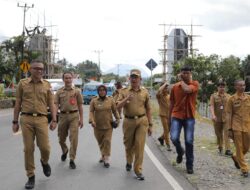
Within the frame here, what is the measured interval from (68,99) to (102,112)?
0.77 metres

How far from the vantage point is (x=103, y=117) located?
34.7 ft

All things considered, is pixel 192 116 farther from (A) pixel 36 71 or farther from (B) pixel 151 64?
(B) pixel 151 64

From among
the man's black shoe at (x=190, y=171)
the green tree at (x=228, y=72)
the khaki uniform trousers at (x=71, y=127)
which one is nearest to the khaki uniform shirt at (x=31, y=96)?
the khaki uniform trousers at (x=71, y=127)

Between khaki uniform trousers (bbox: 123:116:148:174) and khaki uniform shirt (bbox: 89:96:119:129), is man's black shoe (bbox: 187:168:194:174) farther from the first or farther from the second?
khaki uniform shirt (bbox: 89:96:119:129)

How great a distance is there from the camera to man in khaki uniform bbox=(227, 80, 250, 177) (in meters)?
9.40

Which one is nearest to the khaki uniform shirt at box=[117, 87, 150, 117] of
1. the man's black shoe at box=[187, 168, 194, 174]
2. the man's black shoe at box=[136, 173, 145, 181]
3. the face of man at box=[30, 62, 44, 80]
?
the man's black shoe at box=[136, 173, 145, 181]

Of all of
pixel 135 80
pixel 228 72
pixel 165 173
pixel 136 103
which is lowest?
pixel 165 173

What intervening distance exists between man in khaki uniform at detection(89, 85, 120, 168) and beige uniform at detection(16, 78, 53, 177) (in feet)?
8.01

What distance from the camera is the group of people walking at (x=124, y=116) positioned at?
8062 millimetres

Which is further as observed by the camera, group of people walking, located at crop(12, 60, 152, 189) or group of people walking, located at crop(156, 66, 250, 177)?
group of people walking, located at crop(156, 66, 250, 177)

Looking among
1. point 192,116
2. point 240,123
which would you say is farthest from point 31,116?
point 240,123

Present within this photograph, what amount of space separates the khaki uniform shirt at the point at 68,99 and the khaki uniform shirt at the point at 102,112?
1.18 ft

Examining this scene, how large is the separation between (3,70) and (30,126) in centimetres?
4943

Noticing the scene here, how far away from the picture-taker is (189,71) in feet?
30.9
